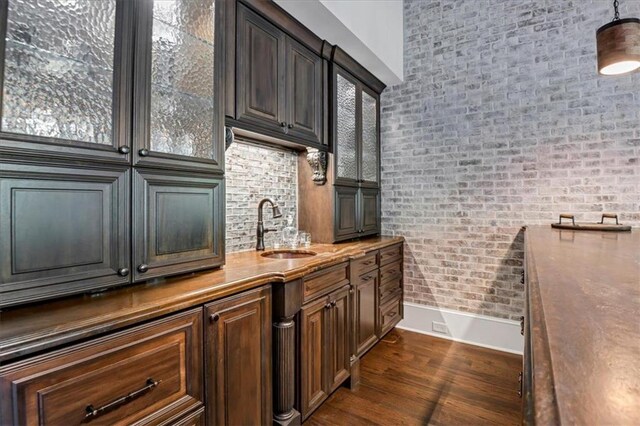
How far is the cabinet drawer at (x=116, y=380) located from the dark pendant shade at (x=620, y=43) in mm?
2456

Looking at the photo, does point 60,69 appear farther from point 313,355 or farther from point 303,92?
point 313,355

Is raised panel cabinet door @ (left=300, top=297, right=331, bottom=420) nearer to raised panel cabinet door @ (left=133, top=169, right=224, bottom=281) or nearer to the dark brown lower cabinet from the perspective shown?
the dark brown lower cabinet

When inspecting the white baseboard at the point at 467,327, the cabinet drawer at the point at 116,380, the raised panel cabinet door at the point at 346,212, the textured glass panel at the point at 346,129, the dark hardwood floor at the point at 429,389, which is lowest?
the dark hardwood floor at the point at 429,389

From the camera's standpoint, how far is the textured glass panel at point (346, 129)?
2857 millimetres

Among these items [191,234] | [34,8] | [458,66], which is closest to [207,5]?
[34,8]

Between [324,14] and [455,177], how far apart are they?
75.9 inches

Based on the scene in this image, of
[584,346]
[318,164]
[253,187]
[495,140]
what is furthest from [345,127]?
[584,346]

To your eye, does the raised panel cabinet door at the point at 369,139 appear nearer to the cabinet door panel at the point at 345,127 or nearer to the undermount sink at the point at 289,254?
the cabinet door panel at the point at 345,127

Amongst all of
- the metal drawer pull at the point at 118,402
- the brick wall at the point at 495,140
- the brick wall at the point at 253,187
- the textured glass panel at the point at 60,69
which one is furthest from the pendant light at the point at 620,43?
the metal drawer pull at the point at 118,402

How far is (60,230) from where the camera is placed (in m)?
1.14

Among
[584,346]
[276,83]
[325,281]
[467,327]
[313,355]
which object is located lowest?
[467,327]

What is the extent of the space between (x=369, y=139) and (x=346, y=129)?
0.50 m

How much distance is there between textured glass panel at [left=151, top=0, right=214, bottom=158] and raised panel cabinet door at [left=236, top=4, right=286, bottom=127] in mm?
262

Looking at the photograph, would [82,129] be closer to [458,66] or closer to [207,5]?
[207,5]
